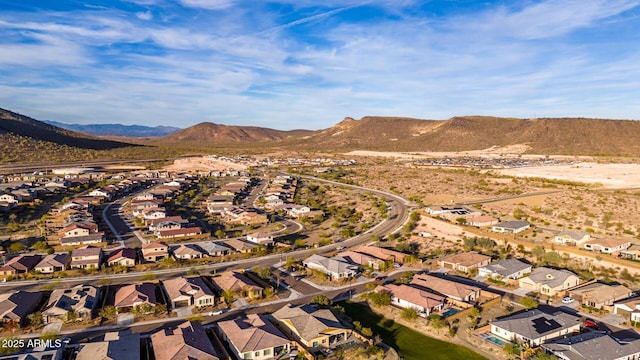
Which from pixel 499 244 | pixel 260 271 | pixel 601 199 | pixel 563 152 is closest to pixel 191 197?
pixel 260 271

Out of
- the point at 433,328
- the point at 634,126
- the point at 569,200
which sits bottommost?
the point at 433,328

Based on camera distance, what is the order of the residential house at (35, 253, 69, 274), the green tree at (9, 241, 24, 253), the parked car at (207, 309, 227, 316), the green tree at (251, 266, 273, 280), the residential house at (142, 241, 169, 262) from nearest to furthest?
1. the parked car at (207, 309, 227, 316)
2. the green tree at (251, 266, 273, 280)
3. the residential house at (35, 253, 69, 274)
4. the residential house at (142, 241, 169, 262)
5. the green tree at (9, 241, 24, 253)

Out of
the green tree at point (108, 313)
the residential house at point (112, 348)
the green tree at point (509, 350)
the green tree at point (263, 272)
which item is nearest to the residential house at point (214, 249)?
the green tree at point (263, 272)

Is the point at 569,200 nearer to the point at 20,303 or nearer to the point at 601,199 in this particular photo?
the point at 601,199

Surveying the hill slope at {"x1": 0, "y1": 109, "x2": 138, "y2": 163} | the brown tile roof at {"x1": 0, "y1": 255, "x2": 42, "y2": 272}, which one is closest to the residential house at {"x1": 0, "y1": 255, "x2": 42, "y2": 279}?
the brown tile roof at {"x1": 0, "y1": 255, "x2": 42, "y2": 272}

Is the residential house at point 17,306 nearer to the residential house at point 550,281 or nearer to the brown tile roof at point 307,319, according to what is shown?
the brown tile roof at point 307,319

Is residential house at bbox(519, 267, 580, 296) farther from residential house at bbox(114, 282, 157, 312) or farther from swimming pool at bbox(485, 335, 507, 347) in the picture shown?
residential house at bbox(114, 282, 157, 312)
